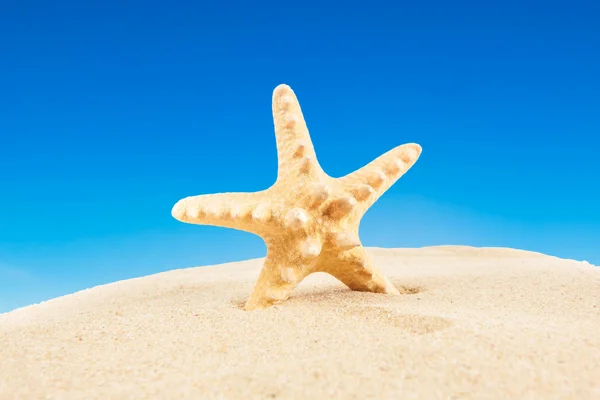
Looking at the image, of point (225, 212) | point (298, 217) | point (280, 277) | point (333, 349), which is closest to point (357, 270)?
point (280, 277)

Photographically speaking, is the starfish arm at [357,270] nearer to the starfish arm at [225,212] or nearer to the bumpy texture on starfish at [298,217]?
the bumpy texture on starfish at [298,217]

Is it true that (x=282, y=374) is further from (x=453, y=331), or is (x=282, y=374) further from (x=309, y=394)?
(x=453, y=331)

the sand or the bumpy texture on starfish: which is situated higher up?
the bumpy texture on starfish

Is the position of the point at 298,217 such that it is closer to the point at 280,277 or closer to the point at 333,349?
the point at 280,277

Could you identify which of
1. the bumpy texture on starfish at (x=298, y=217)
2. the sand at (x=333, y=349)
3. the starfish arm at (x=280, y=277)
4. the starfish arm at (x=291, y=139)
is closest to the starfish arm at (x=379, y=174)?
the bumpy texture on starfish at (x=298, y=217)

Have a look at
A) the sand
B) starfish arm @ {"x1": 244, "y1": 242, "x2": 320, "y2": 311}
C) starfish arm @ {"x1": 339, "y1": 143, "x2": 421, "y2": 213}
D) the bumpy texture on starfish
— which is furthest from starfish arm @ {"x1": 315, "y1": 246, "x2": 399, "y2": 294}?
starfish arm @ {"x1": 339, "y1": 143, "x2": 421, "y2": 213}

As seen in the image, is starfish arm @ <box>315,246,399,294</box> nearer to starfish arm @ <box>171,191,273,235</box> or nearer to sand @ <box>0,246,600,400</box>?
sand @ <box>0,246,600,400</box>
